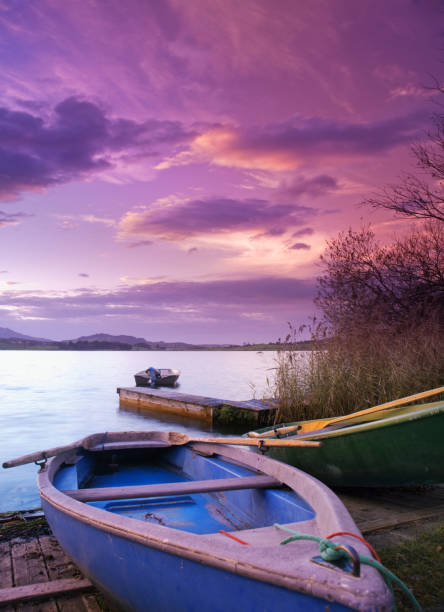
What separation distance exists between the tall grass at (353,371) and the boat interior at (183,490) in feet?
15.2

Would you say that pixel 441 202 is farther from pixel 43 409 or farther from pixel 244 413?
pixel 43 409

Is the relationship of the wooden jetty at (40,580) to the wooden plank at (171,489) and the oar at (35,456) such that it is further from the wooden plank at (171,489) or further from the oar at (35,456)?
the oar at (35,456)

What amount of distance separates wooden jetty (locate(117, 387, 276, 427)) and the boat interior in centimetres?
691

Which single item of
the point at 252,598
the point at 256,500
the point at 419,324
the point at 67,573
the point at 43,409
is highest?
the point at 419,324

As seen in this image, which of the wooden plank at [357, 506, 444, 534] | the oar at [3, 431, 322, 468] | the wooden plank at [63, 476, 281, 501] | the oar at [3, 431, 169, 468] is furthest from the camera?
the oar at [3, 431, 169, 468]

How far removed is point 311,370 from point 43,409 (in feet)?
56.7

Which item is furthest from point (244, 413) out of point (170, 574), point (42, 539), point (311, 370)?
point (170, 574)

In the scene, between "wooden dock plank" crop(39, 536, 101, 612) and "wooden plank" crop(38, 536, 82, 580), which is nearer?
"wooden dock plank" crop(39, 536, 101, 612)

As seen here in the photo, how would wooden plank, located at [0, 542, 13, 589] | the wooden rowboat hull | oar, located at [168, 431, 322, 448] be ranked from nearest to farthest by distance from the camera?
1. the wooden rowboat hull
2. wooden plank, located at [0, 542, 13, 589]
3. oar, located at [168, 431, 322, 448]

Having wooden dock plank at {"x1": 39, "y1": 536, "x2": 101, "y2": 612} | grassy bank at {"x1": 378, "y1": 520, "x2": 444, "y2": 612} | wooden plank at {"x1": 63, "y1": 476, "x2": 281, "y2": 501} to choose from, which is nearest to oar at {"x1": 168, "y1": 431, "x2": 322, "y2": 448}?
wooden plank at {"x1": 63, "y1": 476, "x2": 281, "y2": 501}

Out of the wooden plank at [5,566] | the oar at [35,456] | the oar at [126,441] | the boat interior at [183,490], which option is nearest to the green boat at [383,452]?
the oar at [126,441]

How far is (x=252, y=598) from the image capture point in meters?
1.89

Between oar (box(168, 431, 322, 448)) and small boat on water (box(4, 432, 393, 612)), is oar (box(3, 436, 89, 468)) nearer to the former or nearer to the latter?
small boat on water (box(4, 432, 393, 612))

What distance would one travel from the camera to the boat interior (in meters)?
3.65
